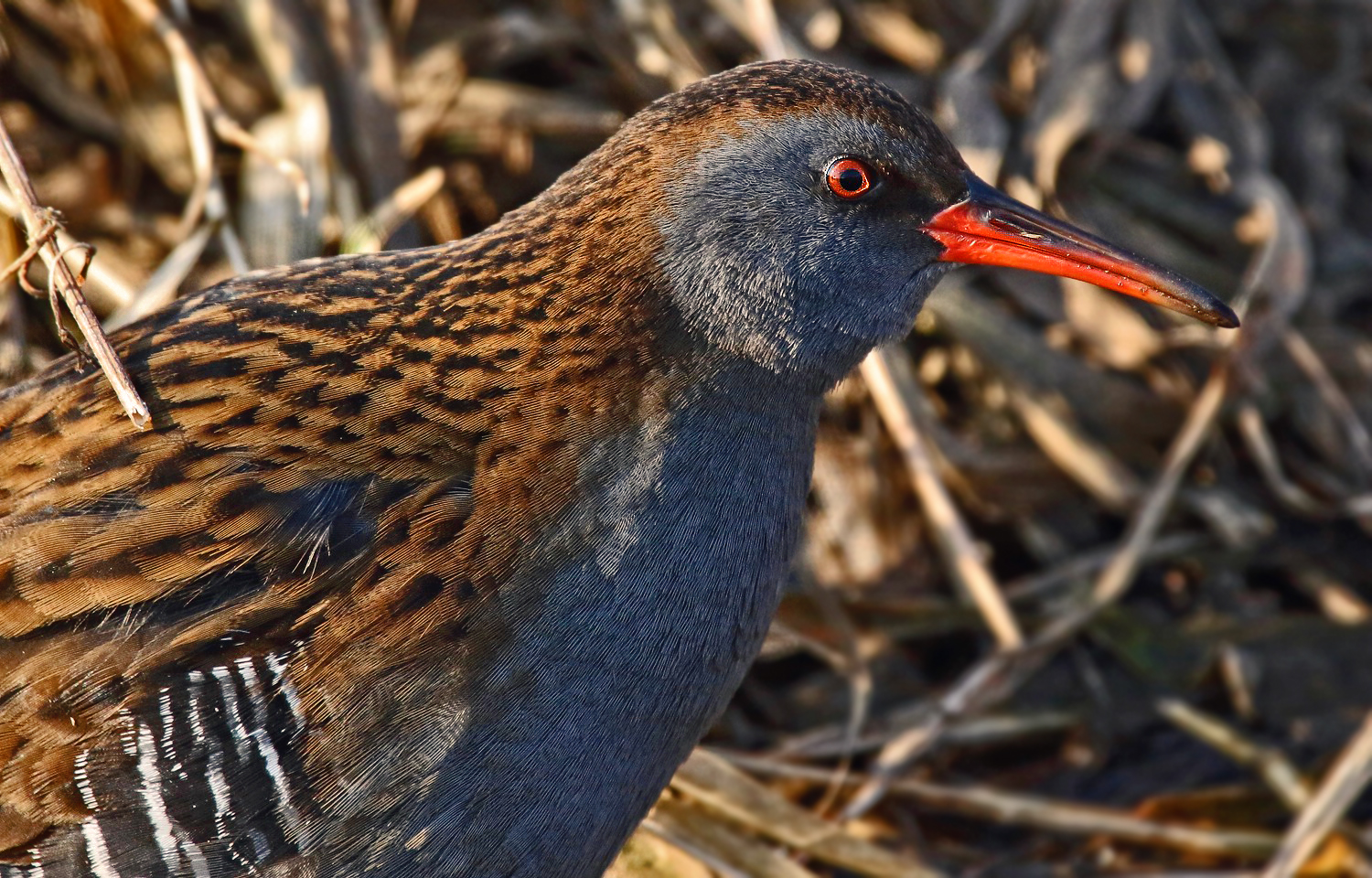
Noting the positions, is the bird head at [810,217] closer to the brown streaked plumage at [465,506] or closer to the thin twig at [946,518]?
the brown streaked plumage at [465,506]

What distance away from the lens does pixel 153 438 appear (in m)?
2.26

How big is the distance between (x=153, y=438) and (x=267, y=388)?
161 millimetres

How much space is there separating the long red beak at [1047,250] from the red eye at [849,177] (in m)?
0.12

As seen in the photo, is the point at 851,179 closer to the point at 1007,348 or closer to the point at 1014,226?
the point at 1014,226

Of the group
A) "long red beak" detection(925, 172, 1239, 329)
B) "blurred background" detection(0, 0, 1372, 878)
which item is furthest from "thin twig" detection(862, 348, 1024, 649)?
"long red beak" detection(925, 172, 1239, 329)

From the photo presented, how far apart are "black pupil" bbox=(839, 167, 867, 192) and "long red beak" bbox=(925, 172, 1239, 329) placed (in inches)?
4.9

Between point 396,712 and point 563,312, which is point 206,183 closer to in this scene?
point 563,312

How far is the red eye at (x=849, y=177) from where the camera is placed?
7.94 ft

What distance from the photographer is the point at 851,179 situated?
8.00 ft

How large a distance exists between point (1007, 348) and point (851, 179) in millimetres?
1474

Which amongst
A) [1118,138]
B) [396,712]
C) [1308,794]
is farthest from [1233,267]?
[396,712]

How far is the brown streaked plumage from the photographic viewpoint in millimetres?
2158

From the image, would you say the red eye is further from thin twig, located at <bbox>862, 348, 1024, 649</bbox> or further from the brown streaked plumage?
thin twig, located at <bbox>862, 348, 1024, 649</bbox>

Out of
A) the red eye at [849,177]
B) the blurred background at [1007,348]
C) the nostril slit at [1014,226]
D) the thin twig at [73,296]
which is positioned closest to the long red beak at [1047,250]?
the nostril slit at [1014,226]
